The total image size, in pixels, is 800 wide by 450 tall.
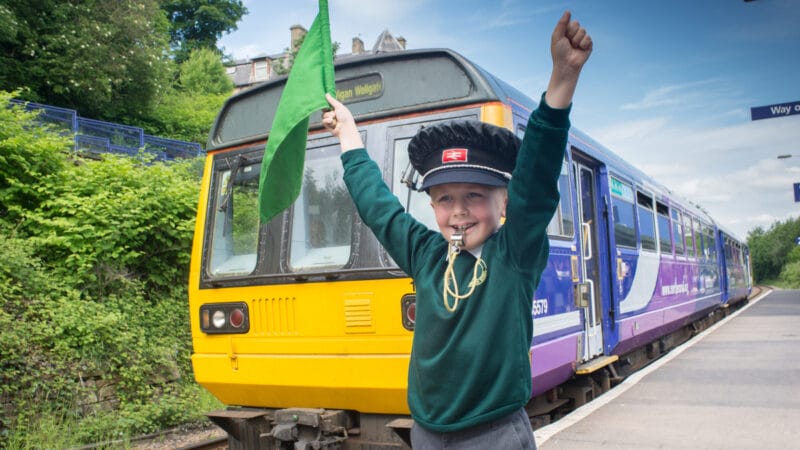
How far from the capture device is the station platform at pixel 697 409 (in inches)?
214

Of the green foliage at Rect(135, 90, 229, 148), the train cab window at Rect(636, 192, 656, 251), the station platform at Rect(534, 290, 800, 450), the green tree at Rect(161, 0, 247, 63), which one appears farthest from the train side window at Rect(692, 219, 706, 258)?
the green tree at Rect(161, 0, 247, 63)

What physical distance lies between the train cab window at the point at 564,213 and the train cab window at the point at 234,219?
2.41 meters

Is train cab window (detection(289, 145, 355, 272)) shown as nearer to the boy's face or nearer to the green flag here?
the green flag

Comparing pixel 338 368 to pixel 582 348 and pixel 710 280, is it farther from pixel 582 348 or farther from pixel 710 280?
pixel 710 280

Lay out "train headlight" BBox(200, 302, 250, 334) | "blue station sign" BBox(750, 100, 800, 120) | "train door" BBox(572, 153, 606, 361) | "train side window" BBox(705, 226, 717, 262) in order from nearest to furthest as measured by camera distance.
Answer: "train headlight" BBox(200, 302, 250, 334) < "train door" BBox(572, 153, 606, 361) < "blue station sign" BBox(750, 100, 800, 120) < "train side window" BBox(705, 226, 717, 262)

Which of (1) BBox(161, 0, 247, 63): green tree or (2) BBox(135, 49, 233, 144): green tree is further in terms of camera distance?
(1) BBox(161, 0, 247, 63): green tree

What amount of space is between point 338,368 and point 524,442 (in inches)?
108

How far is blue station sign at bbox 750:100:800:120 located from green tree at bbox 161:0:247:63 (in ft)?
126

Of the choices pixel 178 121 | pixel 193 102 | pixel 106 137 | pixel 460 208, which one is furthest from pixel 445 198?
pixel 193 102

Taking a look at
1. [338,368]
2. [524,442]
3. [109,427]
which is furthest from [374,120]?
[109,427]

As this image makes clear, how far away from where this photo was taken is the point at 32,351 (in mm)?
7516

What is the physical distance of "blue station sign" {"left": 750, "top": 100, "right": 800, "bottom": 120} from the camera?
39.0 ft

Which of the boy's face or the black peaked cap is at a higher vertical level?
the black peaked cap

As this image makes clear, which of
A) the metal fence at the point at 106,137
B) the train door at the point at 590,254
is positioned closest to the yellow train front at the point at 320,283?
the train door at the point at 590,254
